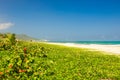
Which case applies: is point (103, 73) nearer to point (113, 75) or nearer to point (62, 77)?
point (113, 75)

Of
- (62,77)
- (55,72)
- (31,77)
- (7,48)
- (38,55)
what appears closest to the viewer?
(31,77)

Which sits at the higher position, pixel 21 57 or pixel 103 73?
pixel 21 57

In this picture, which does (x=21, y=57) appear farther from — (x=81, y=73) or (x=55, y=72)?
(x=81, y=73)

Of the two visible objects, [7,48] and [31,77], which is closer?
[31,77]

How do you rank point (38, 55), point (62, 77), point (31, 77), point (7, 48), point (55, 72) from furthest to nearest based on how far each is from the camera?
point (7, 48) < point (38, 55) < point (55, 72) < point (62, 77) < point (31, 77)

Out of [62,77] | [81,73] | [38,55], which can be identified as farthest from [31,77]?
[38,55]

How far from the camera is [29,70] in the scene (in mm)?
14625

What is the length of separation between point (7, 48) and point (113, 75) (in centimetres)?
1537

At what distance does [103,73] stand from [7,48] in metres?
14.5

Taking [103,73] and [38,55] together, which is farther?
[38,55]

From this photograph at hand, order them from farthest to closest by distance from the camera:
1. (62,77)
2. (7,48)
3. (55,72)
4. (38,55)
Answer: (7,48), (38,55), (55,72), (62,77)

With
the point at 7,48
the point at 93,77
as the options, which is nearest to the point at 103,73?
the point at 93,77

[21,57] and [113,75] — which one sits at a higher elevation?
[21,57]

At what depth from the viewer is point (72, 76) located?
15703mm
